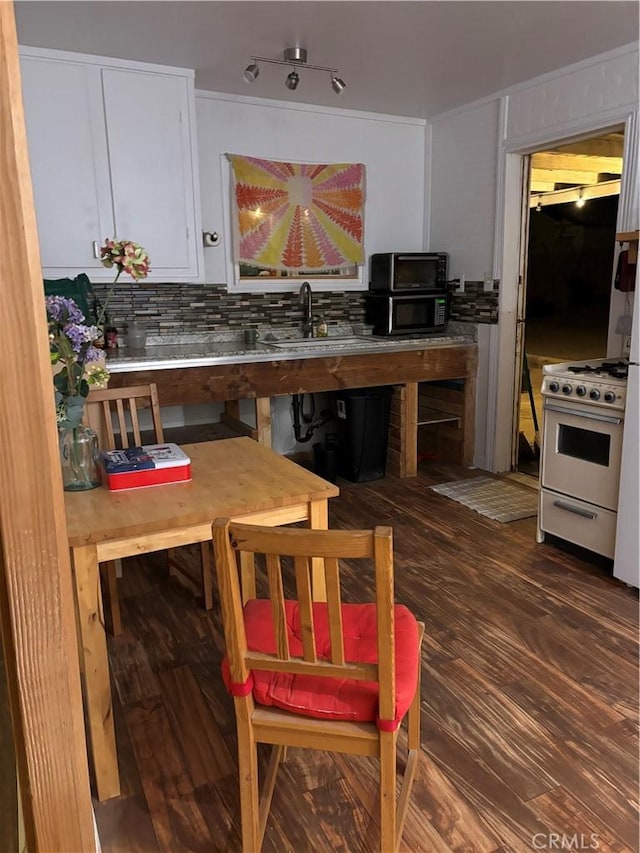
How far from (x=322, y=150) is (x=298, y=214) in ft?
1.55

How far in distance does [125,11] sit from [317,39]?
0.89 m

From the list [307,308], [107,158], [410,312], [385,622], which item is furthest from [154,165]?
[385,622]

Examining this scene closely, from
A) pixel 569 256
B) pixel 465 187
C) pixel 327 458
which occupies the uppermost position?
pixel 465 187

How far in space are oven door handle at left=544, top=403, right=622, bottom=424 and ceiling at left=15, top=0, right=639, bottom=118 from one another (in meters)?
1.74

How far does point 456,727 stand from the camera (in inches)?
77.9

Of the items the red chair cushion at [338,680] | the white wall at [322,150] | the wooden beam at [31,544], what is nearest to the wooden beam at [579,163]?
the white wall at [322,150]

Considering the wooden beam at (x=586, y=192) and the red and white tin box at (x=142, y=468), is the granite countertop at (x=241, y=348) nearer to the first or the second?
the red and white tin box at (x=142, y=468)

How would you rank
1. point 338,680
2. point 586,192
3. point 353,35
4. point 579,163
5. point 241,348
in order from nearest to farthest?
point 338,680 < point 353,35 < point 241,348 < point 579,163 < point 586,192

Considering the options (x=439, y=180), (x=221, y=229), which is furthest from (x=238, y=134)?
(x=439, y=180)

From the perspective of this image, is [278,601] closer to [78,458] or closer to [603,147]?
[78,458]

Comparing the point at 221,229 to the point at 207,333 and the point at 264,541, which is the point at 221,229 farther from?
the point at 264,541

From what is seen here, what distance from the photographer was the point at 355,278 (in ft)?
15.7

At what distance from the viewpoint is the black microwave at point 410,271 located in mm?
4484

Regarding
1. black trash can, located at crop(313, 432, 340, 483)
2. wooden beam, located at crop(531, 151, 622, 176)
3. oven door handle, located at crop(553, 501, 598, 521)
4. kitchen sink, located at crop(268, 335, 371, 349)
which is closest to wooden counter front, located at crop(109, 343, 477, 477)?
kitchen sink, located at crop(268, 335, 371, 349)
